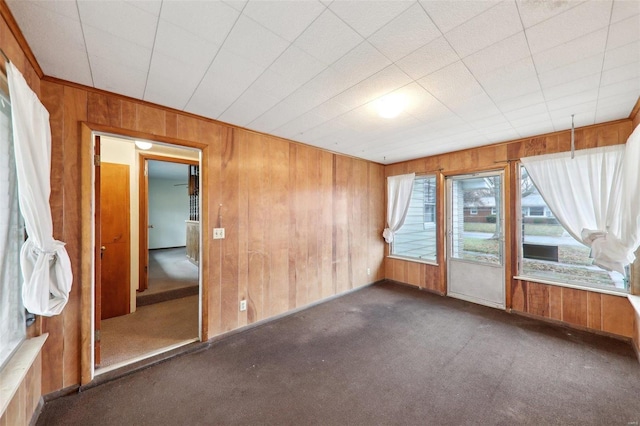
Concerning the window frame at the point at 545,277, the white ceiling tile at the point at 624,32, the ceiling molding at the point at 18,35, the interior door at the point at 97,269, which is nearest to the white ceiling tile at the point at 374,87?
the white ceiling tile at the point at 624,32

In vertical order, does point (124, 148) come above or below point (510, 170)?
above

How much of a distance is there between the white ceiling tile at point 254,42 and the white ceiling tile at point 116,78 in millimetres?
825

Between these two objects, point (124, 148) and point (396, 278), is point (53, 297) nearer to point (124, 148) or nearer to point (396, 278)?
point (124, 148)

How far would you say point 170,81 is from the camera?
1.87 meters

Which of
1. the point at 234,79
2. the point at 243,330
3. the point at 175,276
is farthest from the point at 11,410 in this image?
the point at 175,276

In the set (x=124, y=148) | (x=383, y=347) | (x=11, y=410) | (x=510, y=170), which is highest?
(x=124, y=148)

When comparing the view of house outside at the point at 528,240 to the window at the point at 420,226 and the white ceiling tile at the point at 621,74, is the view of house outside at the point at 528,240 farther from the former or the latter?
the white ceiling tile at the point at 621,74

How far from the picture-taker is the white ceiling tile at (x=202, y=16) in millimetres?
1173

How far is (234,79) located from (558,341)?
4161mm

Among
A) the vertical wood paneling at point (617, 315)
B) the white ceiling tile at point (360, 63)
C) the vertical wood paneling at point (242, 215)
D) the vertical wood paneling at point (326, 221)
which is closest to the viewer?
the white ceiling tile at point (360, 63)

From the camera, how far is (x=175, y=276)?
464cm

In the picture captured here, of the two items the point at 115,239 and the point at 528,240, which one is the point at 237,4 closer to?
the point at 115,239

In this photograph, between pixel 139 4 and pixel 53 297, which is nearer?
pixel 139 4

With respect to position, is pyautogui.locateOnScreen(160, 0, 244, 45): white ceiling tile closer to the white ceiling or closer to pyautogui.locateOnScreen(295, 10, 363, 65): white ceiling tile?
the white ceiling
